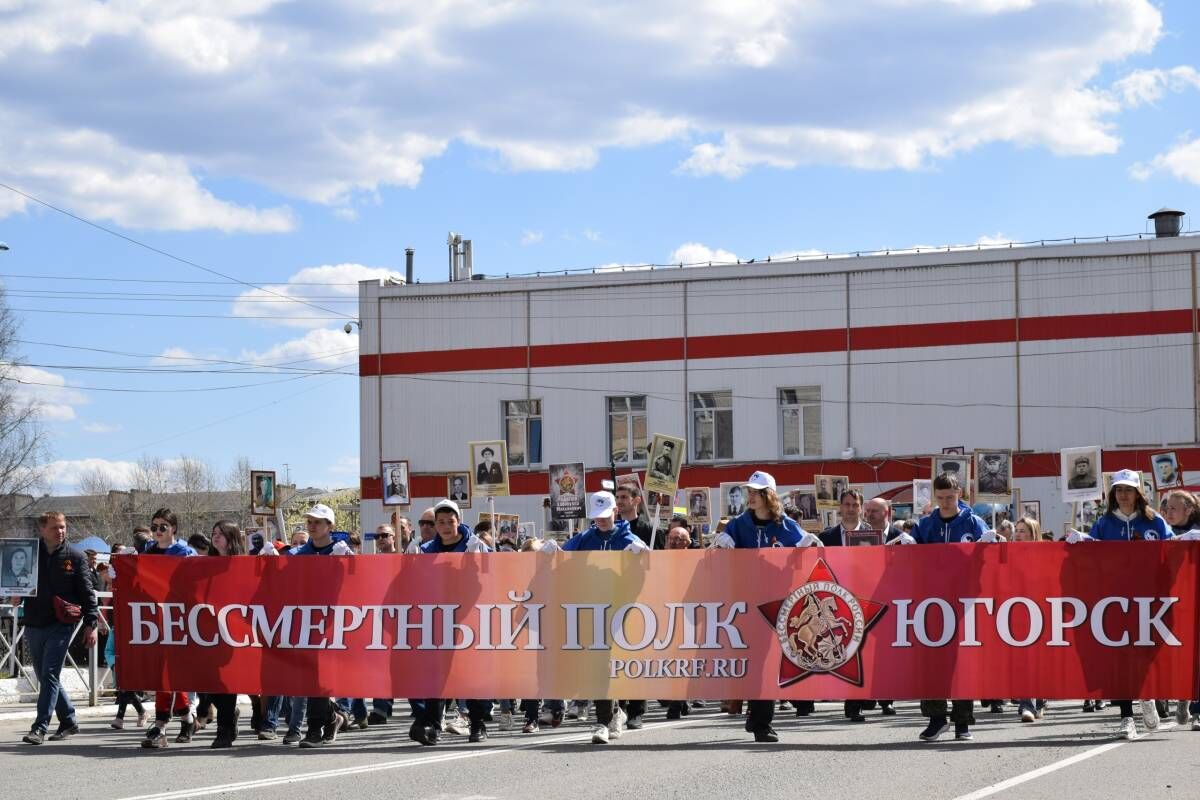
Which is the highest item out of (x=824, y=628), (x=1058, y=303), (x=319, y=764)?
(x=1058, y=303)

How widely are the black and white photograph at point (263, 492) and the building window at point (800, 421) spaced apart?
2272cm

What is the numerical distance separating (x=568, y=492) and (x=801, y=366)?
20.1 meters

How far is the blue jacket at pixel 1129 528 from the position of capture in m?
13.6

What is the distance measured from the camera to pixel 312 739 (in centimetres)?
1370

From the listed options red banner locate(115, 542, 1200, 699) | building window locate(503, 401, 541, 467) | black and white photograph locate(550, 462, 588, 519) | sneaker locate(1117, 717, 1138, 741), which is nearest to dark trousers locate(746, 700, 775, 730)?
red banner locate(115, 542, 1200, 699)

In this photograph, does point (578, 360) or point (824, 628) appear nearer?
point (824, 628)

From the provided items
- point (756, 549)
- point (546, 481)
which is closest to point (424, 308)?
point (546, 481)

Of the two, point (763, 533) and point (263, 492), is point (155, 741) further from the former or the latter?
point (263, 492)

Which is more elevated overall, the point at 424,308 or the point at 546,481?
the point at 424,308

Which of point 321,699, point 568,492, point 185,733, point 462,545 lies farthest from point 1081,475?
point 185,733

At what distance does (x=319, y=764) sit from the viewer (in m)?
11.9

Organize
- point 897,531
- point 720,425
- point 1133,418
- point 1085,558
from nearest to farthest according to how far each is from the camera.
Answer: point 1085,558, point 897,531, point 1133,418, point 720,425

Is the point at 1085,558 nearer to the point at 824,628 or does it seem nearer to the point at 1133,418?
the point at 824,628

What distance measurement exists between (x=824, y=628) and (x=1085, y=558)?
2.08m
